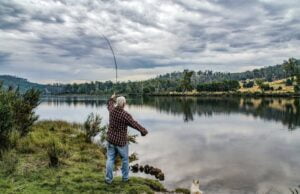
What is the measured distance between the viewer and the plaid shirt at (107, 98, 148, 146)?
8.63 m

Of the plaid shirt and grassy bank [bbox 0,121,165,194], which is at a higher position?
the plaid shirt

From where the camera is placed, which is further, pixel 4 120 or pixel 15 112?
pixel 15 112

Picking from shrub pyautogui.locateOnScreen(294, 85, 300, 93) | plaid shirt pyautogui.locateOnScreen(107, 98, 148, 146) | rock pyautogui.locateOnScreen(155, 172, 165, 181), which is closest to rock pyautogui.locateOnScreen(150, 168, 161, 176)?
rock pyautogui.locateOnScreen(155, 172, 165, 181)

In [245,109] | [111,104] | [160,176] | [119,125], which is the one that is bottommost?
[245,109]

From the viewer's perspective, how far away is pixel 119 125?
8.70 m

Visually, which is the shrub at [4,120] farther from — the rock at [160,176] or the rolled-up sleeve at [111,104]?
the rock at [160,176]

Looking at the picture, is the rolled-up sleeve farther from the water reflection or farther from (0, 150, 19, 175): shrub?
the water reflection

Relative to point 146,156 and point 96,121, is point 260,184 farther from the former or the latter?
point 96,121

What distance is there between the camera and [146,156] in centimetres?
1858

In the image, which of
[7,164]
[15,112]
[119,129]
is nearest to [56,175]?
[7,164]

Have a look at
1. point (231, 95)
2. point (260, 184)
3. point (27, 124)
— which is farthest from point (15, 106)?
point (231, 95)

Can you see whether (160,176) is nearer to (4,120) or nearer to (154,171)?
(154,171)

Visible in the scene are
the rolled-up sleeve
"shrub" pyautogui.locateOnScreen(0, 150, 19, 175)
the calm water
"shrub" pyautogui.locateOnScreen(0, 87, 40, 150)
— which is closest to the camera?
the rolled-up sleeve

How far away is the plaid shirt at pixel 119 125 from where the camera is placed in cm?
863
